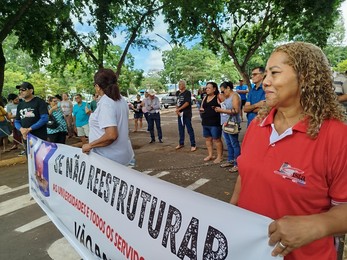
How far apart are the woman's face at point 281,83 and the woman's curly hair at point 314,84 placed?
0.08 feet

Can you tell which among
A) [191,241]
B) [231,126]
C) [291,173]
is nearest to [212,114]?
[231,126]

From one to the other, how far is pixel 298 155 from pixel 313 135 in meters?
0.11

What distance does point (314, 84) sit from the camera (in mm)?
1251

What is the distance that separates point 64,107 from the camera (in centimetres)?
1076

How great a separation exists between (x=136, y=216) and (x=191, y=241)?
0.54 meters

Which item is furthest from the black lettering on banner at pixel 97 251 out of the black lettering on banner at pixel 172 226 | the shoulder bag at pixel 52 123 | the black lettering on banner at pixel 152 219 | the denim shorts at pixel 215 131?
the shoulder bag at pixel 52 123

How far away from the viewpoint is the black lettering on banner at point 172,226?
1.52 metres

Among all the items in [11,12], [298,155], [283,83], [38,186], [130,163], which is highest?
[11,12]

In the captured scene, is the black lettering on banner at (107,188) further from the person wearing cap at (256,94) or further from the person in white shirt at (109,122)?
the person wearing cap at (256,94)

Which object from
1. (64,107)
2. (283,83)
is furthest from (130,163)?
(64,107)

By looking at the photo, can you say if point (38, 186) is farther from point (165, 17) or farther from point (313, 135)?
point (165, 17)

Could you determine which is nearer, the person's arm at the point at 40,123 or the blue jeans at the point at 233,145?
the person's arm at the point at 40,123

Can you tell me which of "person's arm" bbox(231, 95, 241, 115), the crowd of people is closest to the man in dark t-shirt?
"person's arm" bbox(231, 95, 241, 115)

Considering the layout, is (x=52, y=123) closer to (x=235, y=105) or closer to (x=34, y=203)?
(x=34, y=203)
